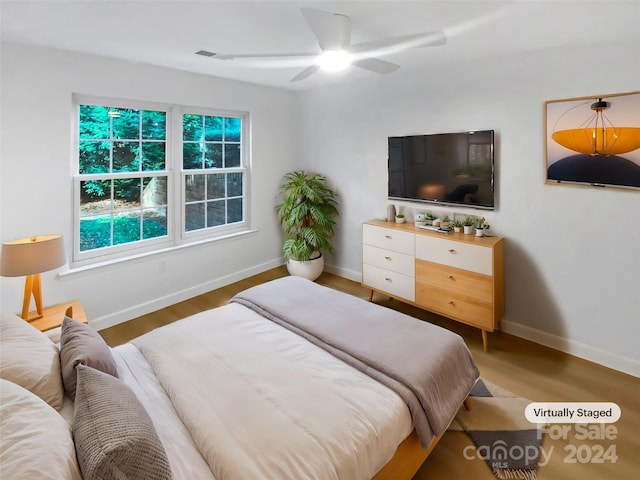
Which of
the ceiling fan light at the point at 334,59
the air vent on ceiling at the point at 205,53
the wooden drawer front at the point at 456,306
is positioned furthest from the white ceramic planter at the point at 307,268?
the ceiling fan light at the point at 334,59

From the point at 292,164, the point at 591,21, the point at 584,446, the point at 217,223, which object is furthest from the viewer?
the point at 292,164

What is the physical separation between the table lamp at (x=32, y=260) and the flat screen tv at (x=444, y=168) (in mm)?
3144

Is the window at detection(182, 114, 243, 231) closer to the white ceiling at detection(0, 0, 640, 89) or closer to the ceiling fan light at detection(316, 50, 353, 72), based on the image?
the white ceiling at detection(0, 0, 640, 89)

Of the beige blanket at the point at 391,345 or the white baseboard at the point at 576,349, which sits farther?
the white baseboard at the point at 576,349

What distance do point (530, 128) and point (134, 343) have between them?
3332 mm

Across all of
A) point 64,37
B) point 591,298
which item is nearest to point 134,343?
point 64,37

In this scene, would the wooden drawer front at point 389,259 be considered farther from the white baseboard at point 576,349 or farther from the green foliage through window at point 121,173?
the green foliage through window at point 121,173

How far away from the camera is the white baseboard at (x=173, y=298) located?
11.0 feet

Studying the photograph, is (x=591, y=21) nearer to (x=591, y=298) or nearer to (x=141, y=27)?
(x=591, y=298)

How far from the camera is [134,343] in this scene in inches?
82.5

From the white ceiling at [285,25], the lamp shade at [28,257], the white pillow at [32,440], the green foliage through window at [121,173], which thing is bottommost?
the white pillow at [32,440]

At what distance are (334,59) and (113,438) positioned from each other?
7.22 ft

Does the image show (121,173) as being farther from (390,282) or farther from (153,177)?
(390,282)

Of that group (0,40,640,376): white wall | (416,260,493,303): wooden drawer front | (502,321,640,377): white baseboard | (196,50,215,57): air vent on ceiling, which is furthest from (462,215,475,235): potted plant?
(196,50,215,57): air vent on ceiling
